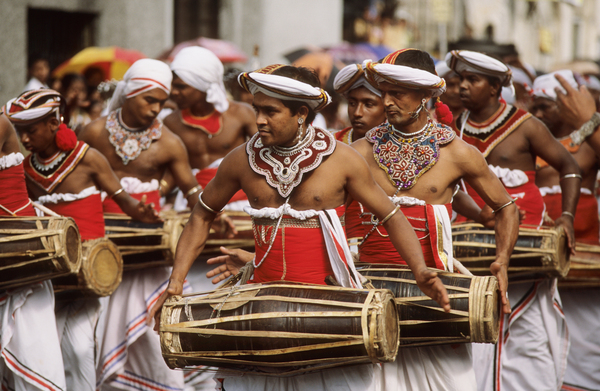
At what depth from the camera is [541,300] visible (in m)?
5.98

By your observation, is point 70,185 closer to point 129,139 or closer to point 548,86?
point 129,139

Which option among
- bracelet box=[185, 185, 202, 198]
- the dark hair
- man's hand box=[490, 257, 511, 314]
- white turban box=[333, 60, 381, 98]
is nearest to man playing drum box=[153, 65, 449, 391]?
the dark hair

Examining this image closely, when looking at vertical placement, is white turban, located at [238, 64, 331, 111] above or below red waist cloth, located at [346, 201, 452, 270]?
above

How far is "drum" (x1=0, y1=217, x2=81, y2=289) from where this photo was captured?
15.5 feet

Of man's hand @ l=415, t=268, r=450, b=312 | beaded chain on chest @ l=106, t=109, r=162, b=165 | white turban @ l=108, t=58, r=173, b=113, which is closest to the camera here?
man's hand @ l=415, t=268, r=450, b=312

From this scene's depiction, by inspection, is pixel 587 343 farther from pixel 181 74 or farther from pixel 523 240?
pixel 181 74

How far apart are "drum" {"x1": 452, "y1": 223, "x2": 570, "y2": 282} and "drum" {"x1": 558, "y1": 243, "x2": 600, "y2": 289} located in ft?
2.91

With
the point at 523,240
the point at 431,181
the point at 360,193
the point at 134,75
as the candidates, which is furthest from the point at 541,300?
the point at 134,75

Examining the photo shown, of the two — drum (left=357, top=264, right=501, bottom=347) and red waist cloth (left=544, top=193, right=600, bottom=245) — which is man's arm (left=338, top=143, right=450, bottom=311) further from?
red waist cloth (left=544, top=193, right=600, bottom=245)

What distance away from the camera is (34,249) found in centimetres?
473

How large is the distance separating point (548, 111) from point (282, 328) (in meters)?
4.48

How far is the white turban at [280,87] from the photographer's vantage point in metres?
3.77

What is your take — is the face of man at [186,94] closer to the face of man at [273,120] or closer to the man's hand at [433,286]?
the face of man at [273,120]

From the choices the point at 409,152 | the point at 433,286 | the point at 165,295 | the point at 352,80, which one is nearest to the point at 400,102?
the point at 409,152
